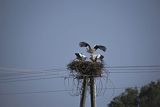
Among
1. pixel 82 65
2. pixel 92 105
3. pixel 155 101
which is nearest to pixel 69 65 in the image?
pixel 82 65

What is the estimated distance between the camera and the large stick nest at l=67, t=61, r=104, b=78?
76.5 ft

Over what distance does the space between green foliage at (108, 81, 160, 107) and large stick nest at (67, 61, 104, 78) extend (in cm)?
1954

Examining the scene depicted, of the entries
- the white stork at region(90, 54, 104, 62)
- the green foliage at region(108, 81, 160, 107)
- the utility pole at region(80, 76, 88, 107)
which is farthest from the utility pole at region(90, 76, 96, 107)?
the green foliage at region(108, 81, 160, 107)

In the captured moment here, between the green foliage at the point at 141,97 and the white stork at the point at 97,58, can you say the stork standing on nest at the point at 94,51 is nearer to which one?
the white stork at the point at 97,58

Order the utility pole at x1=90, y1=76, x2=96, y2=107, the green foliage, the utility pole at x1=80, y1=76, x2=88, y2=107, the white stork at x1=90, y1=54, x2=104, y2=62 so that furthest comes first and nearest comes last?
the green foliage → the white stork at x1=90, y1=54, x2=104, y2=62 → the utility pole at x1=80, y1=76, x2=88, y2=107 → the utility pole at x1=90, y1=76, x2=96, y2=107

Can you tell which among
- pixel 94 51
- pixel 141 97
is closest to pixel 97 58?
pixel 94 51

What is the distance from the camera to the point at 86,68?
23484mm

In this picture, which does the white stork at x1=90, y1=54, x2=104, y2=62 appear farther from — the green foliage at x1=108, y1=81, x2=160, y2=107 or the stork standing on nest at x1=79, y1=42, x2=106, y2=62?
the green foliage at x1=108, y1=81, x2=160, y2=107

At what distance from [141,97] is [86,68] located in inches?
851

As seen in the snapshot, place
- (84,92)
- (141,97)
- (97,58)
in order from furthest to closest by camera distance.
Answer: (141,97), (97,58), (84,92)

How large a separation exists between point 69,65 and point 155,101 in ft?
66.5

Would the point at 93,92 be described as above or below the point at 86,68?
below

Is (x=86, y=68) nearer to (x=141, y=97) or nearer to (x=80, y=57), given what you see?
(x=80, y=57)

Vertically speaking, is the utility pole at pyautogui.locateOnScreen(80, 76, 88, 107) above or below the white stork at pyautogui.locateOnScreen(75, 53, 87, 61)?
below
